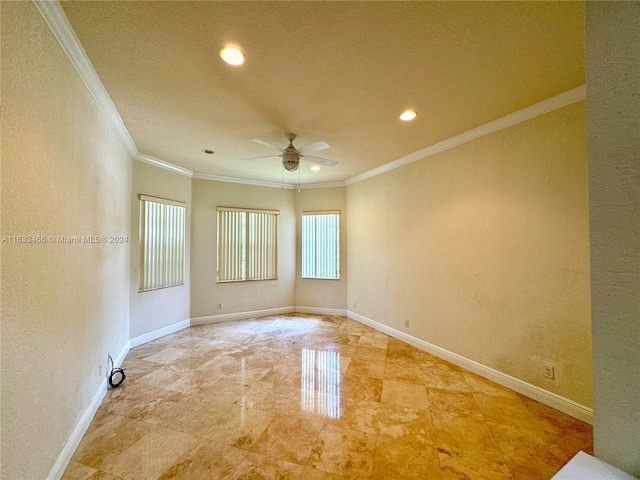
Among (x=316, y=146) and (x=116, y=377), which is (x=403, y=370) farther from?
(x=116, y=377)

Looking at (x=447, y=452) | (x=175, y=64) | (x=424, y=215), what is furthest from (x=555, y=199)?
(x=175, y=64)

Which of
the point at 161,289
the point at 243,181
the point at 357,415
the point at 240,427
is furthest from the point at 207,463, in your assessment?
the point at 243,181

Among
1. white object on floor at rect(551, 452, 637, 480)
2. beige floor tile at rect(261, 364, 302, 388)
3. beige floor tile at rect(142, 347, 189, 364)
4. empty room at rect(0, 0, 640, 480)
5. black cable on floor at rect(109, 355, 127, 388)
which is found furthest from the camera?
Answer: beige floor tile at rect(142, 347, 189, 364)

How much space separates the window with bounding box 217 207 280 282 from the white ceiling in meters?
2.17

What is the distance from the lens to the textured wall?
2.34ft

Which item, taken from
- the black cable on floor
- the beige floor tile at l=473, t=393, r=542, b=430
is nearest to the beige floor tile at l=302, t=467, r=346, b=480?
the beige floor tile at l=473, t=393, r=542, b=430

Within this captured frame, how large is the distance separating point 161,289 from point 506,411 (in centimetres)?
464

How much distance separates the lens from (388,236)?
418cm

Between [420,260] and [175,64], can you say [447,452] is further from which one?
A: [175,64]

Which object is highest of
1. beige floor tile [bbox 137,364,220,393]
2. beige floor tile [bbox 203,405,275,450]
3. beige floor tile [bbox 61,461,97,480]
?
beige floor tile [bbox 61,461,97,480]

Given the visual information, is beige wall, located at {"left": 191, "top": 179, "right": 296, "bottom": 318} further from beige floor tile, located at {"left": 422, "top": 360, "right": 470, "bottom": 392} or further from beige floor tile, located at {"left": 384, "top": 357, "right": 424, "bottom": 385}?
beige floor tile, located at {"left": 422, "top": 360, "right": 470, "bottom": 392}

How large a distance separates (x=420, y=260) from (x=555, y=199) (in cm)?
165

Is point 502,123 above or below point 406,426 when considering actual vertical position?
above

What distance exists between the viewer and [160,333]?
13.2ft
